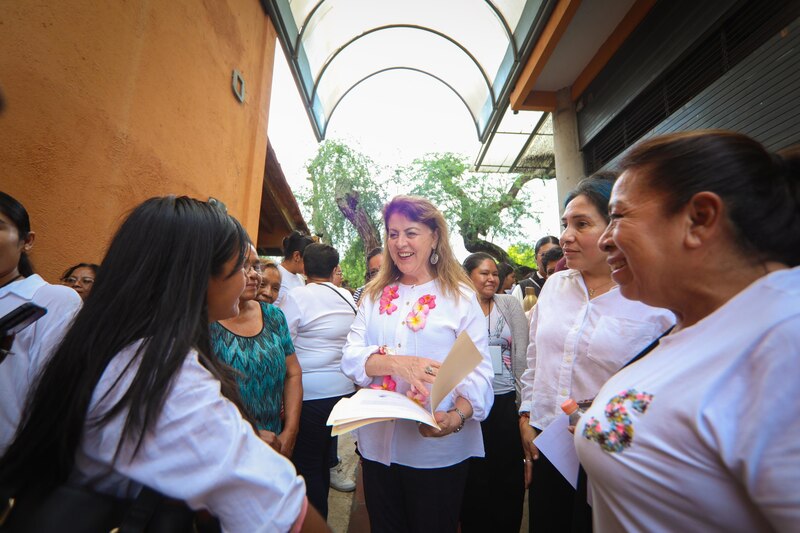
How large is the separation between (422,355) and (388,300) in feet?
1.20

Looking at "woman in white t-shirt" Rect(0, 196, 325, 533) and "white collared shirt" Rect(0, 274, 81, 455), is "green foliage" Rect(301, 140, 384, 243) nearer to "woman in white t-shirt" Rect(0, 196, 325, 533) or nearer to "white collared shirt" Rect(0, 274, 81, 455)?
"white collared shirt" Rect(0, 274, 81, 455)

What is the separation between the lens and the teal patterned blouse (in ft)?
6.26

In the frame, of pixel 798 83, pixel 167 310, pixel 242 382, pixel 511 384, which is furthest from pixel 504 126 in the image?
pixel 167 310

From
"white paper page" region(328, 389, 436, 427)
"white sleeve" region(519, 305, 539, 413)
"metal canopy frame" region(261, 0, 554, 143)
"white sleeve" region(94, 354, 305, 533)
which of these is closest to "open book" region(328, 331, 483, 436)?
"white paper page" region(328, 389, 436, 427)

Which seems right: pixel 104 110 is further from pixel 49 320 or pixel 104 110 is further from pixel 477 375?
pixel 477 375

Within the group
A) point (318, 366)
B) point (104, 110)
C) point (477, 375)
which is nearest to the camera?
point (477, 375)

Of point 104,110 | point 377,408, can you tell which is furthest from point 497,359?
point 104,110

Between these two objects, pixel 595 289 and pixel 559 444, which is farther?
pixel 595 289

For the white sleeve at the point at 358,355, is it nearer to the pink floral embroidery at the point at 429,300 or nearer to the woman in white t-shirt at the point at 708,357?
Answer: the pink floral embroidery at the point at 429,300

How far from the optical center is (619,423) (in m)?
0.81

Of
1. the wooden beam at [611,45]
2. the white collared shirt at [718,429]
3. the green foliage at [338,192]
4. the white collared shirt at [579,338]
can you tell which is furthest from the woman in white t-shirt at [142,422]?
the green foliage at [338,192]

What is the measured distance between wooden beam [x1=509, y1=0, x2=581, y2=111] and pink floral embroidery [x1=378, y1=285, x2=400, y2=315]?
443 cm

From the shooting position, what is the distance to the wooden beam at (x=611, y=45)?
4.75m

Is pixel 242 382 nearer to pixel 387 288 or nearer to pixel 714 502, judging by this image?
pixel 387 288
